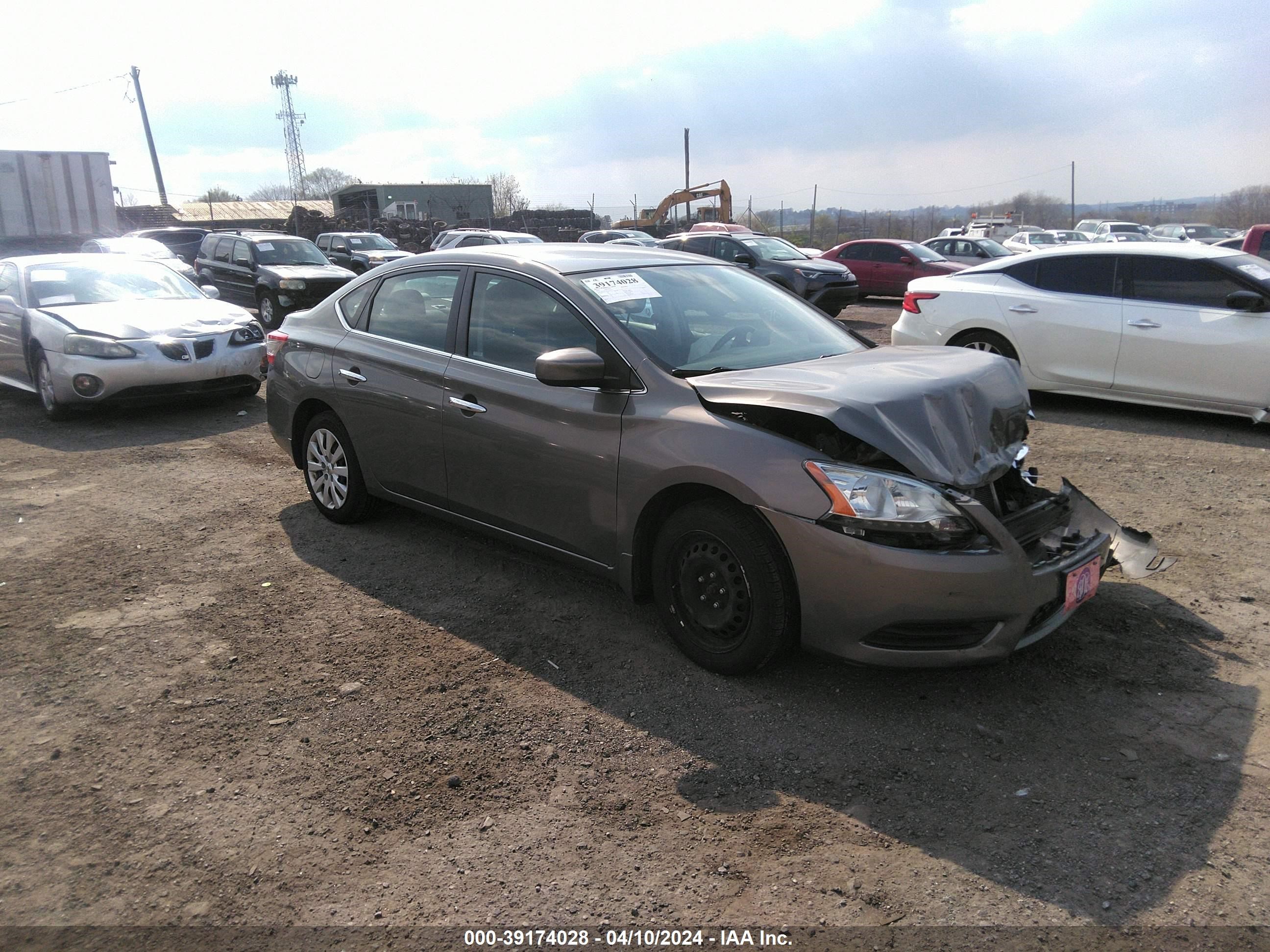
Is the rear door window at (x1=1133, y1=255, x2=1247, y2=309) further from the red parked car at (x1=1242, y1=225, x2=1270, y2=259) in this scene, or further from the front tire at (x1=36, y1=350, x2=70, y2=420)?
the front tire at (x1=36, y1=350, x2=70, y2=420)

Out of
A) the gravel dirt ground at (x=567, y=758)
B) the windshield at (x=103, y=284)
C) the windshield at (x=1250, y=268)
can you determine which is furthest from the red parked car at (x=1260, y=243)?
the windshield at (x=103, y=284)

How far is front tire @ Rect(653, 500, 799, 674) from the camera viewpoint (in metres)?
3.37

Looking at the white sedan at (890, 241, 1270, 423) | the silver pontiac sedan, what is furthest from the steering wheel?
the silver pontiac sedan

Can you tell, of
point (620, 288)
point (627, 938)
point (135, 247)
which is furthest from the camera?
point (135, 247)

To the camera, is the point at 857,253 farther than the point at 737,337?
Yes

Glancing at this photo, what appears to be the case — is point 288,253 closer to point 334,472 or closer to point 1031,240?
point 334,472

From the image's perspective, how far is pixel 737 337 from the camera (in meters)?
4.27

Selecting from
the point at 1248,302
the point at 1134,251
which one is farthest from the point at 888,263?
the point at 1248,302

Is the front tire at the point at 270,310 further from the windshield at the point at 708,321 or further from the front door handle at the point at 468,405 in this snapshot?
the windshield at the point at 708,321

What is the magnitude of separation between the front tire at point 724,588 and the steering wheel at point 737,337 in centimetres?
88

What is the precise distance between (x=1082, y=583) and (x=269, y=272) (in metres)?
15.0

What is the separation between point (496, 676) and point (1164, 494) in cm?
447

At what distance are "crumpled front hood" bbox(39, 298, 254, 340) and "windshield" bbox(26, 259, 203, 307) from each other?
6.5 inches

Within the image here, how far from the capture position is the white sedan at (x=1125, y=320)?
23.6ft
